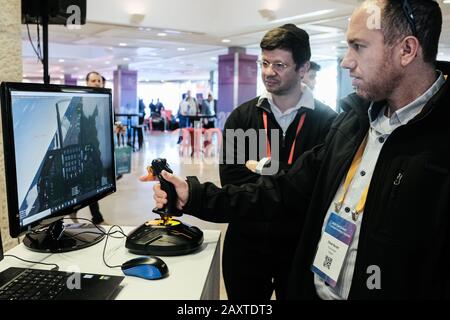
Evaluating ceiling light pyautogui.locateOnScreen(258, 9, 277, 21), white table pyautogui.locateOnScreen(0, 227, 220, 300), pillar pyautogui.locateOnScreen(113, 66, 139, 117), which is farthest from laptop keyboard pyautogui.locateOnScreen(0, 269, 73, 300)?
pillar pyautogui.locateOnScreen(113, 66, 139, 117)

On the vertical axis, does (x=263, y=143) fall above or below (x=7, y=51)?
below

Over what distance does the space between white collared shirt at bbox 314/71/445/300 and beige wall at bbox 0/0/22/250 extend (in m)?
1.11

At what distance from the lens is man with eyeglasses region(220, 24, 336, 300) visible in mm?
1719

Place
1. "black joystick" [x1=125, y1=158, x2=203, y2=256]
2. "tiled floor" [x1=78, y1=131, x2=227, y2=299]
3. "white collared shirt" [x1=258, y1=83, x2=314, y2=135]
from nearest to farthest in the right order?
1. "black joystick" [x1=125, y1=158, x2=203, y2=256]
2. "white collared shirt" [x1=258, y1=83, x2=314, y2=135]
3. "tiled floor" [x1=78, y1=131, x2=227, y2=299]

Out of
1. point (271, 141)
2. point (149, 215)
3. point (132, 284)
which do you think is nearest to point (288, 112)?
point (271, 141)

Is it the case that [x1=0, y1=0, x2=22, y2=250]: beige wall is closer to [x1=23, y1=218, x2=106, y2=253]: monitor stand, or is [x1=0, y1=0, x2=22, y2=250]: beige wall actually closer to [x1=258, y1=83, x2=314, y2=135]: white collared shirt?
[x1=23, y1=218, x2=106, y2=253]: monitor stand

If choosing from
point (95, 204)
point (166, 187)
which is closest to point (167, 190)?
point (166, 187)

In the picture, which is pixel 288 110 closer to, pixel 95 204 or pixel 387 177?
pixel 387 177

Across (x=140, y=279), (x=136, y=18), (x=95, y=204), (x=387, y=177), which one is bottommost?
(x=95, y=204)

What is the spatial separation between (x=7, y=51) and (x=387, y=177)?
1.33m

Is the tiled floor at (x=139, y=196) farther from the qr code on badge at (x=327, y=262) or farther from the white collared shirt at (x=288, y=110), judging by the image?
the qr code on badge at (x=327, y=262)

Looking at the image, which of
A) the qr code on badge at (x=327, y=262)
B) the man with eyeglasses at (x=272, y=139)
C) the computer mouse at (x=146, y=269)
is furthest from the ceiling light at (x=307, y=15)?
the computer mouse at (x=146, y=269)

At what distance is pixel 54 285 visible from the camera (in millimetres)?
991

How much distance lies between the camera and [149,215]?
4.71 metres
